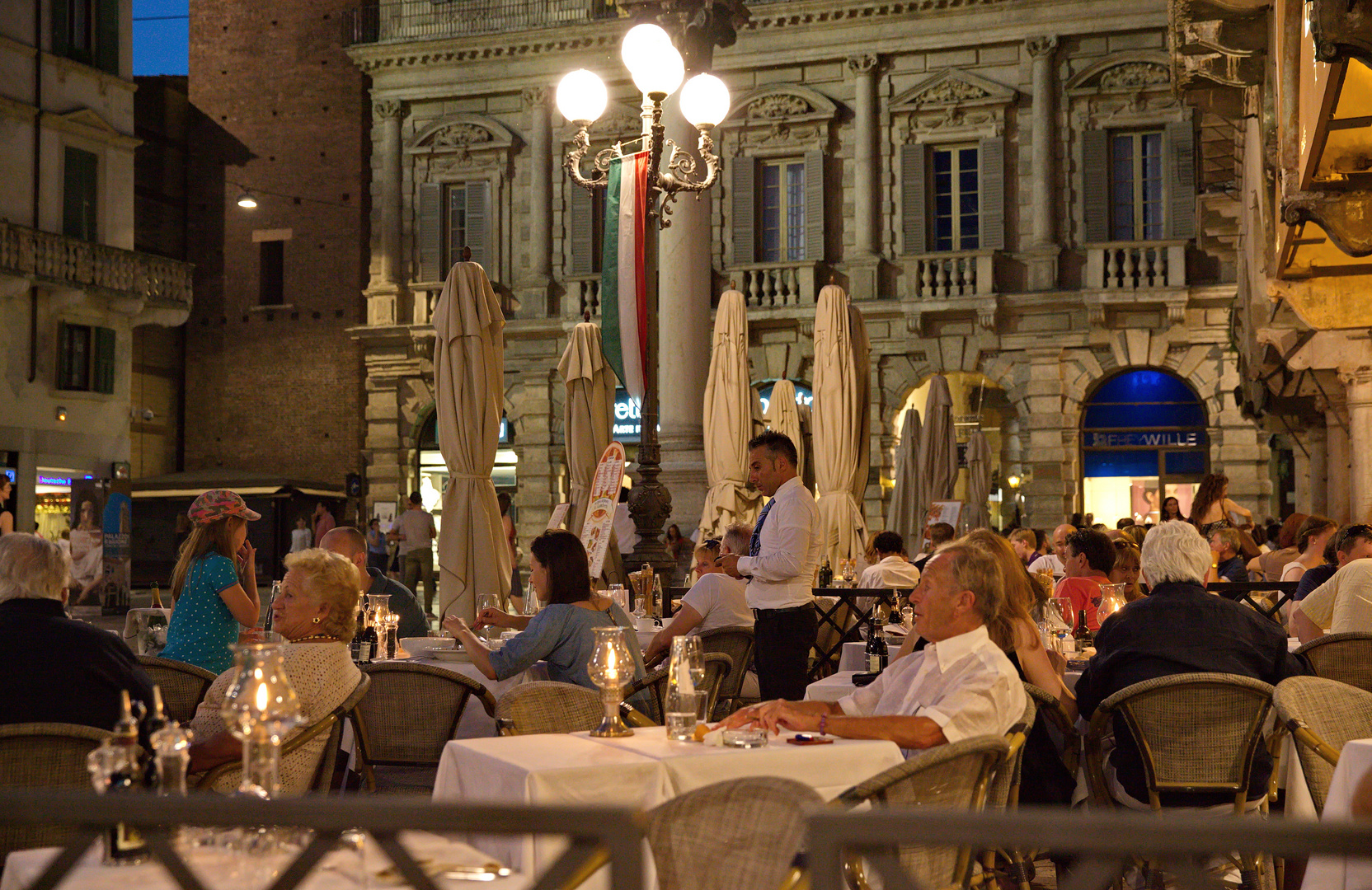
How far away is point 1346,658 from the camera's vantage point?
20.1 feet

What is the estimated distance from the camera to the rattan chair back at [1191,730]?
484 cm

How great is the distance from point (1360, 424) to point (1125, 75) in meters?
11.8

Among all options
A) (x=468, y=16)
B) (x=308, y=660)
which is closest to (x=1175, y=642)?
(x=308, y=660)

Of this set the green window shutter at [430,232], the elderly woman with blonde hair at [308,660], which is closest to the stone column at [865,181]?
the green window shutter at [430,232]

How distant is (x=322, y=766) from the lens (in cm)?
447

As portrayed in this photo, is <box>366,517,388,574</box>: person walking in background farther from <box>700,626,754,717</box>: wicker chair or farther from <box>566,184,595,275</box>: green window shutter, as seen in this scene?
<box>700,626,754,717</box>: wicker chair

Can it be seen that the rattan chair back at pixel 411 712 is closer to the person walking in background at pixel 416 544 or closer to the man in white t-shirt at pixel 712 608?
the man in white t-shirt at pixel 712 608

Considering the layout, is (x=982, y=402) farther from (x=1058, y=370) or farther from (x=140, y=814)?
(x=140, y=814)

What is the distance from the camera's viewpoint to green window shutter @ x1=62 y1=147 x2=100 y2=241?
25.2 m

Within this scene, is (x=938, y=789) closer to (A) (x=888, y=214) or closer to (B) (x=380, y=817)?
(B) (x=380, y=817)

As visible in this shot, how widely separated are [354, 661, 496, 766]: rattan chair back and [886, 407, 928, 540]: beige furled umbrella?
11054mm

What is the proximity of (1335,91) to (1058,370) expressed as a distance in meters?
18.2

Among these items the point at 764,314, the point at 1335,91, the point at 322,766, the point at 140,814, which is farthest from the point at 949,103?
the point at 140,814

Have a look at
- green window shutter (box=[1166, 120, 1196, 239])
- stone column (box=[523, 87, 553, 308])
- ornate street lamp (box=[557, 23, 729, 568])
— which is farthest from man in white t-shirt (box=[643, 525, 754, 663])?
stone column (box=[523, 87, 553, 308])
